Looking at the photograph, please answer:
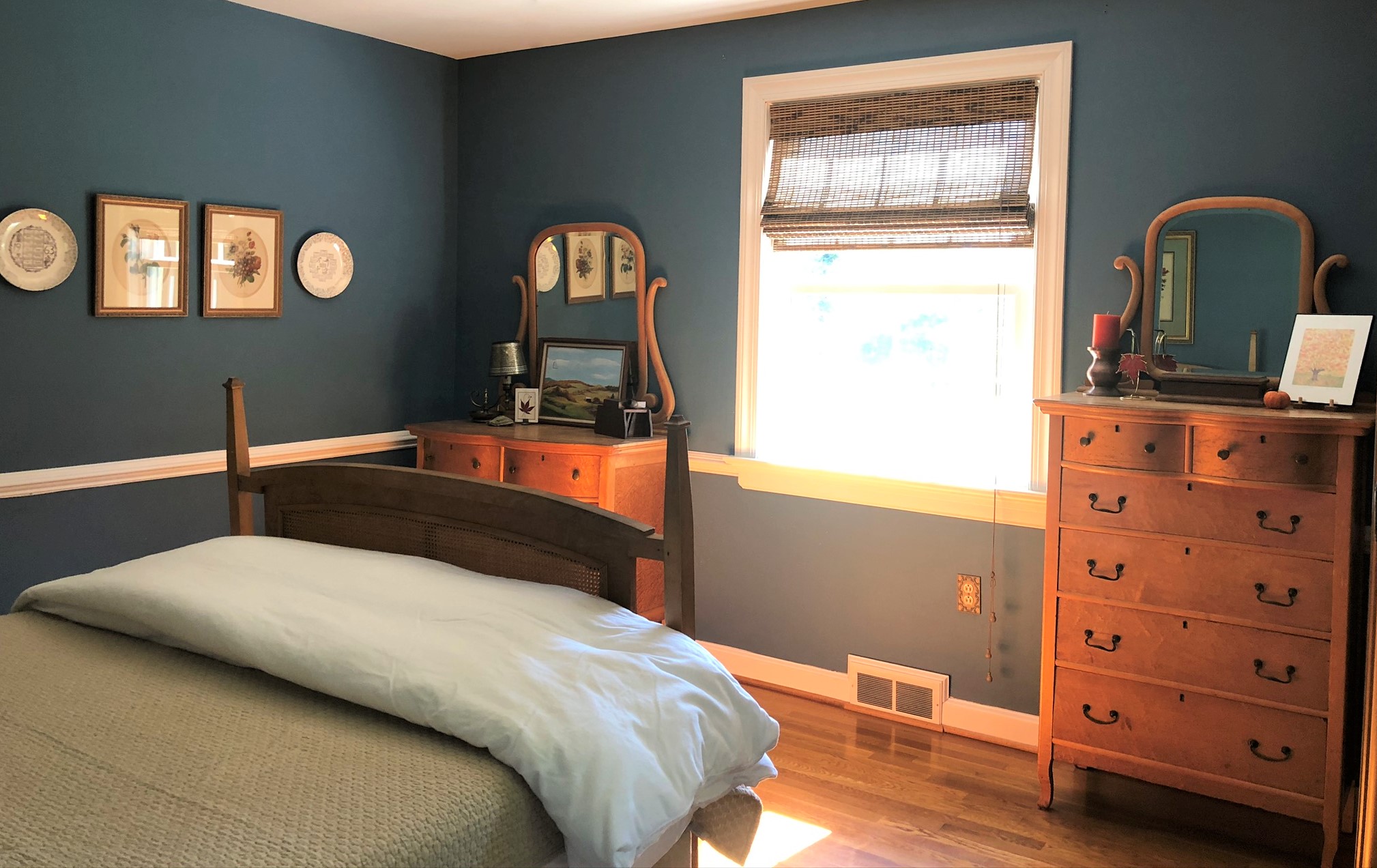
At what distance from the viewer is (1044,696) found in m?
2.98

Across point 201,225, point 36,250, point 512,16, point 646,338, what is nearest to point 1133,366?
point 646,338

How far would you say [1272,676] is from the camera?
2.65 m

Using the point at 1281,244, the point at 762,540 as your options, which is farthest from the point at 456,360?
the point at 1281,244

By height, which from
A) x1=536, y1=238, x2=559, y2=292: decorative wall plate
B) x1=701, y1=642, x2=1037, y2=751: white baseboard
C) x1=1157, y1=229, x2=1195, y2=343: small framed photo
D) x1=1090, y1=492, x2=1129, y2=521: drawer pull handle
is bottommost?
x1=701, y1=642, x2=1037, y2=751: white baseboard

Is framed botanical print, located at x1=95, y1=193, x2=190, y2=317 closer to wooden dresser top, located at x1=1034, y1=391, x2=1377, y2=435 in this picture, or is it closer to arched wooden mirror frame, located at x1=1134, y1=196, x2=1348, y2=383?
wooden dresser top, located at x1=1034, y1=391, x2=1377, y2=435

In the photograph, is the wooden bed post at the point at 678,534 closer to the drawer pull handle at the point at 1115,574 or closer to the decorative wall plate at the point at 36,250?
the drawer pull handle at the point at 1115,574

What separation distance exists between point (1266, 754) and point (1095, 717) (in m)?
0.42

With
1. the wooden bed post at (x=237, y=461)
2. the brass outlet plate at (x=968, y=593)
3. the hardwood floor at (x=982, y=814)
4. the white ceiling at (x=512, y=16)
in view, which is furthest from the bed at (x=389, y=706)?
the white ceiling at (x=512, y=16)

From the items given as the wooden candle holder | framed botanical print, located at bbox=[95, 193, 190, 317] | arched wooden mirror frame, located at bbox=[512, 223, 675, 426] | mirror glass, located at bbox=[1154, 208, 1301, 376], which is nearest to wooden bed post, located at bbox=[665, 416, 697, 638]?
the wooden candle holder

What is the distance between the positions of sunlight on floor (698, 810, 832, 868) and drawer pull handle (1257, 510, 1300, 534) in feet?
4.61

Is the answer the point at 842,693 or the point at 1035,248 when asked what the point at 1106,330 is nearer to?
the point at 1035,248

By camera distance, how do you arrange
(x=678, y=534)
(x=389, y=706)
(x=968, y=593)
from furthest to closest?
(x=968, y=593) < (x=678, y=534) < (x=389, y=706)

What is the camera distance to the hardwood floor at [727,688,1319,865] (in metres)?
2.76

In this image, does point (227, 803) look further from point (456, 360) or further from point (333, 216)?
point (456, 360)
